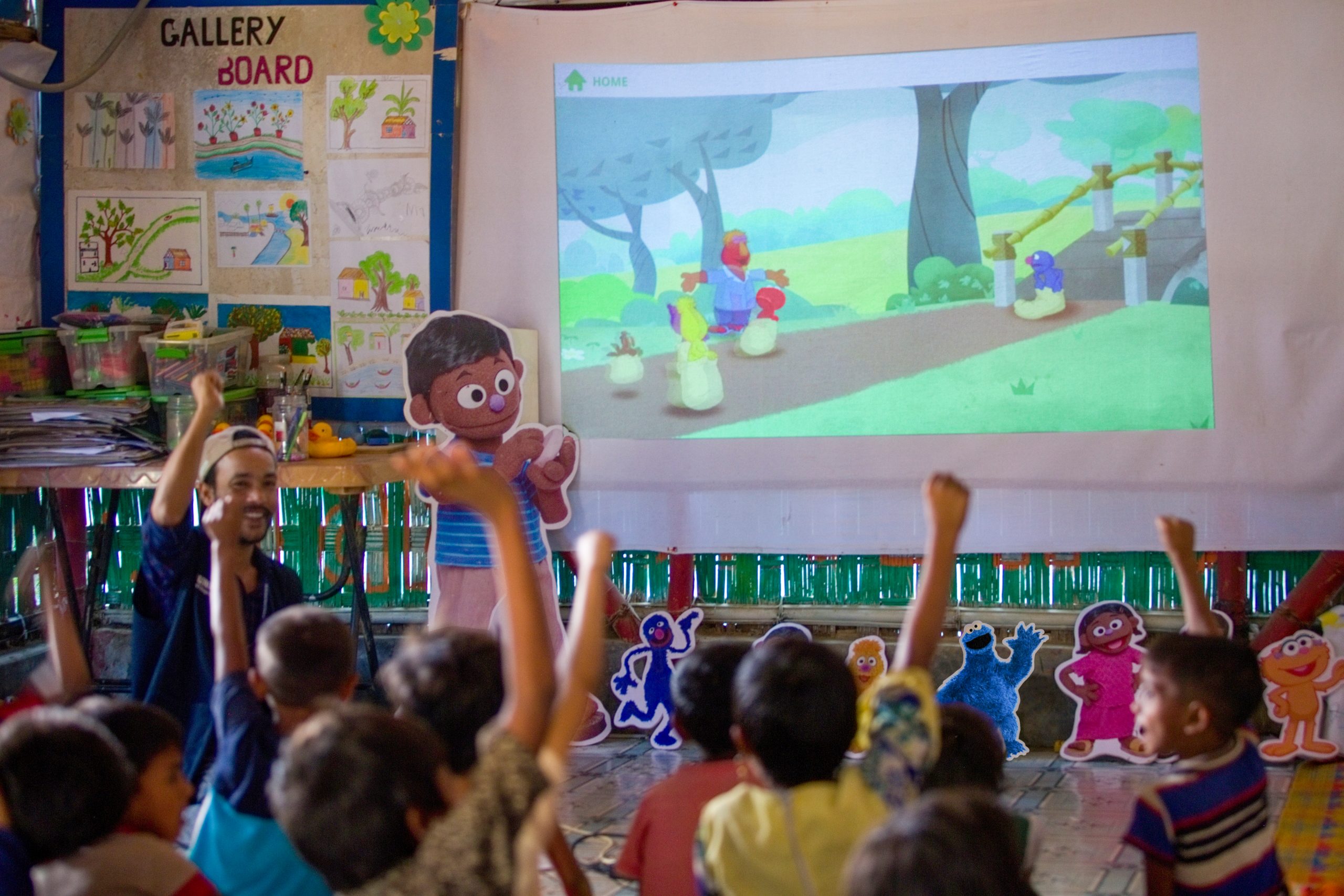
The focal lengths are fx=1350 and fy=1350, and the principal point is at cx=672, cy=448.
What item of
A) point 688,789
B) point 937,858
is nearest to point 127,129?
point 688,789

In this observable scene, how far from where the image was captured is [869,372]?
4102mm

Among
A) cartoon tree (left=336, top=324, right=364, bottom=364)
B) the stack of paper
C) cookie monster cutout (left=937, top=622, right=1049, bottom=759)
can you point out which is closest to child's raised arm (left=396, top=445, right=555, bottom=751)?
the stack of paper

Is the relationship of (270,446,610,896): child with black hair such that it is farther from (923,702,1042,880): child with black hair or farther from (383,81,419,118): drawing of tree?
(383,81,419,118): drawing of tree

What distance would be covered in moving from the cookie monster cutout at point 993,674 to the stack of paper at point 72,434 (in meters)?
2.44

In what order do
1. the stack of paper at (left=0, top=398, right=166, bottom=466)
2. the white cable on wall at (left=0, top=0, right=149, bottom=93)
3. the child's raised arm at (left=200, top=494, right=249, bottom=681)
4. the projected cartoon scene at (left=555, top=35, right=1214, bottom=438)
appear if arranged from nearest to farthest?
the child's raised arm at (left=200, top=494, right=249, bottom=681) < the stack of paper at (left=0, top=398, right=166, bottom=466) < the projected cartoon scene at (left=555, top=35, right=1214, bottom=438) < the white cable on wall at (left=0, top=0, right=149, bottom=93)

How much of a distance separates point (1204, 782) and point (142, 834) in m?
1.52

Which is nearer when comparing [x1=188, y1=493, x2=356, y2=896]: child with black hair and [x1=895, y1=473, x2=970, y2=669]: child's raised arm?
[x1=895, y1=473, x2=970, y2=669]: child's raised arm

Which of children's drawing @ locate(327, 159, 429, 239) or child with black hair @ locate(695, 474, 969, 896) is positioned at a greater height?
children's drawing @ locate(327, 159, 429, 239)

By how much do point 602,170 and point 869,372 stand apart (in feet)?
3.40

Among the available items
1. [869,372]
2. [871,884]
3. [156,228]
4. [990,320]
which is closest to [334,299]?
[156,228]

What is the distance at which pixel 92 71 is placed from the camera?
4.20 m

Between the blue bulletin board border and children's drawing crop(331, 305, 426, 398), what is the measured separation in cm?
4

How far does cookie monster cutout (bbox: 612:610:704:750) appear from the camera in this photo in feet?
13.8

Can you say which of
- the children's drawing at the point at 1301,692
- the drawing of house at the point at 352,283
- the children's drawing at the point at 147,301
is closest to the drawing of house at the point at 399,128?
the drawing of house at the point at 352,283
